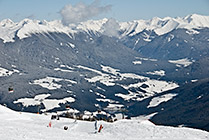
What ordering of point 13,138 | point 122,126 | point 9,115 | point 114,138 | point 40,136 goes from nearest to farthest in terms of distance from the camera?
point 13,138
point 40,136
point 114,138
point 122,126
point 9,115

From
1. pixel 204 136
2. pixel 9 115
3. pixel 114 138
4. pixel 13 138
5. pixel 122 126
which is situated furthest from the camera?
pixel 9 115

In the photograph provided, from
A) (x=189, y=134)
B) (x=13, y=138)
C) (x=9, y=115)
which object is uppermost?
(x=9, y=115)

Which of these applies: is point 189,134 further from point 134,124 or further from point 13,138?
point 13,138

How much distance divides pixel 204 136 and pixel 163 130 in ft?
19.6

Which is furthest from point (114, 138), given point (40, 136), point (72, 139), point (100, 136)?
point (40, 136)

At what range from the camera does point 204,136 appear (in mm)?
52625

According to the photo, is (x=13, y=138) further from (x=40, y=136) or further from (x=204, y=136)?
(x=204, y=136)

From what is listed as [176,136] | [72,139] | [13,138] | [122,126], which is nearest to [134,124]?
[122,126]

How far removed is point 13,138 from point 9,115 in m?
33.5

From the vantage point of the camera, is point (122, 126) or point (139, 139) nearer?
point (139, 139)

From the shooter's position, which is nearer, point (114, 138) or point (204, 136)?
point (114, 138)

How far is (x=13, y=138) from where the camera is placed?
129 ft

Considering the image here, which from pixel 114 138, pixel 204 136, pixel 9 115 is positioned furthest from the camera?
pixel 9 115

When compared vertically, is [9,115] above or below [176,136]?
above
